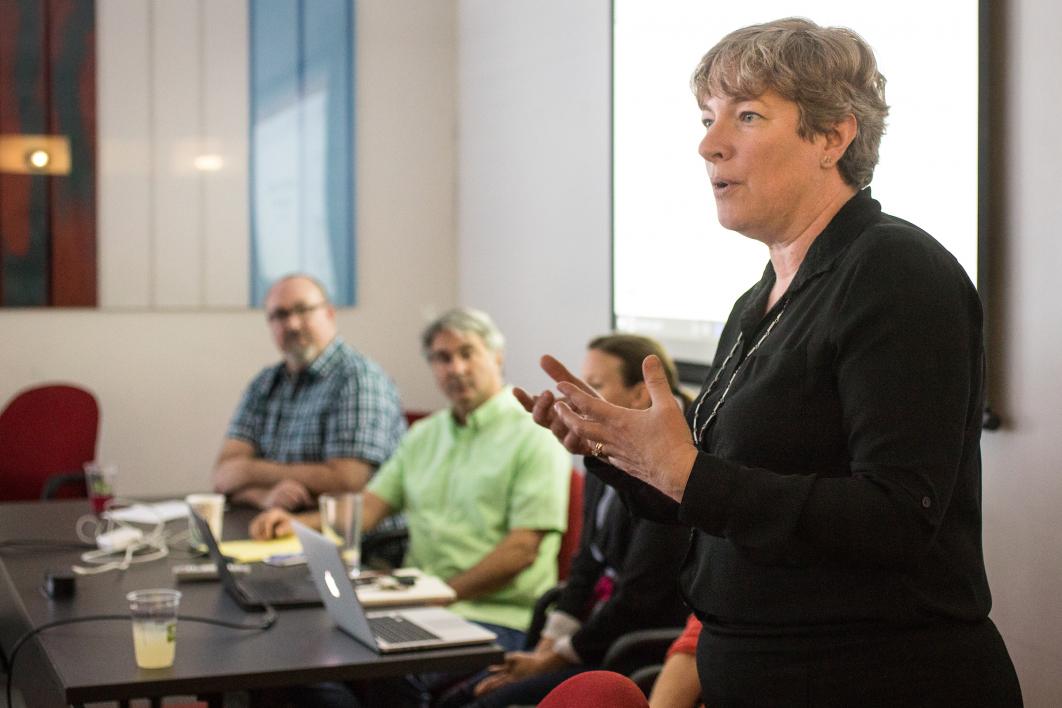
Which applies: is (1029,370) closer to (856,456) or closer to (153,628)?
(856,456)

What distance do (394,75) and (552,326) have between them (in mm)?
1831

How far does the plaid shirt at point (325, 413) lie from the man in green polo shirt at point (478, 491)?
31 cm

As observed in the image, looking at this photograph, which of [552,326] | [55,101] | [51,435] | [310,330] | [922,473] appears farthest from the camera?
[55,101]

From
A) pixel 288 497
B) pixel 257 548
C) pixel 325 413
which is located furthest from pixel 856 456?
pixel 325 413

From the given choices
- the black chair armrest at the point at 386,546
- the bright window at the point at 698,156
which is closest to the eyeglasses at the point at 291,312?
the black chair armrest at the point at 386,546

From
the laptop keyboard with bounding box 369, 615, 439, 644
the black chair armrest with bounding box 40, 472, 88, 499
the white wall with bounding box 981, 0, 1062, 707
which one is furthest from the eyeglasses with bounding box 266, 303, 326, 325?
the white wall with bounding box 981, 0, 1062, 707

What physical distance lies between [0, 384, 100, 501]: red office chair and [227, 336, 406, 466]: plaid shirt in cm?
97

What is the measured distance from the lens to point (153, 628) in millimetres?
1963

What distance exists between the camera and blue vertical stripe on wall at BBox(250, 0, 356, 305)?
5488mm

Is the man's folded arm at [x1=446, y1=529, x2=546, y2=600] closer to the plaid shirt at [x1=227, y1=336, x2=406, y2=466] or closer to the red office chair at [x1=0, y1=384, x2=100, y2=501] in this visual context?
the plaid shirt at [x1=227, y1=336, x2=406, y2=466]

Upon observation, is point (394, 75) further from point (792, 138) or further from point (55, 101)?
point (792, 138)

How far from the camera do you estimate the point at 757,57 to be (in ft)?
4.99

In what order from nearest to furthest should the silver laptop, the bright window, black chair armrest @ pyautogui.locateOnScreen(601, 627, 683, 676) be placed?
the silver laptop, the bright window, black chair armrest @ pyautogui.locateOnScreen(601, 627, 683, 676)

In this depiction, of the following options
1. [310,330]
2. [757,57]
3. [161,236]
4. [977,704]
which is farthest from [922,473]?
[161,236]
